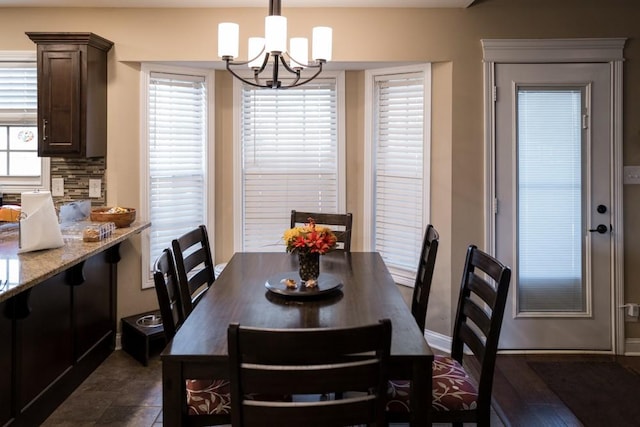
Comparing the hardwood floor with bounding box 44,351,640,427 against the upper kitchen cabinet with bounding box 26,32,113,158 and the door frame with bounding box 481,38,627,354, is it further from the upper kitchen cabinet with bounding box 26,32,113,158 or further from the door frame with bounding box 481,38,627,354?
the upper kitchen cabinet with bounding box 26,32,113,158

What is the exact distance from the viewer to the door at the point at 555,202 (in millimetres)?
3639

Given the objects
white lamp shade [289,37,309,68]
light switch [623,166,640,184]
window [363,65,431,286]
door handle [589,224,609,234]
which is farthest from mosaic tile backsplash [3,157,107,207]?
light switch [623,166,640,184]

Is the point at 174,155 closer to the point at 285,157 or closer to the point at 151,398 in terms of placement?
the point at 285,157

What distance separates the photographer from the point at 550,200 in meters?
3.70

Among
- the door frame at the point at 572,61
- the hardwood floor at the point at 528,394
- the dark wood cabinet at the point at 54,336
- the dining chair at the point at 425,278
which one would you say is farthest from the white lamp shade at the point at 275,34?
the hardwood floor at the point at 528,394

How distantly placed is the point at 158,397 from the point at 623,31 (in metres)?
3.94

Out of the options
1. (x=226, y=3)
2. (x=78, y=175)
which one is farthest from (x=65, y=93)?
(x=226, y=3)

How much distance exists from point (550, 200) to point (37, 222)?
10.8 ft

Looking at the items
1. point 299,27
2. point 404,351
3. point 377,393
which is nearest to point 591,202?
point 299,27

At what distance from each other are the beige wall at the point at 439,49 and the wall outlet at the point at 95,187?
0.25 ft

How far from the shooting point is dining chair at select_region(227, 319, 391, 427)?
1336 millimetres

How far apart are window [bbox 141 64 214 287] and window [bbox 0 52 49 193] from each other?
80 cm

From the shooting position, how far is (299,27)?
3.70 metres

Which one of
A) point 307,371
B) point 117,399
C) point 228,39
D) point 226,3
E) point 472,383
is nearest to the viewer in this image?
point 307,371
